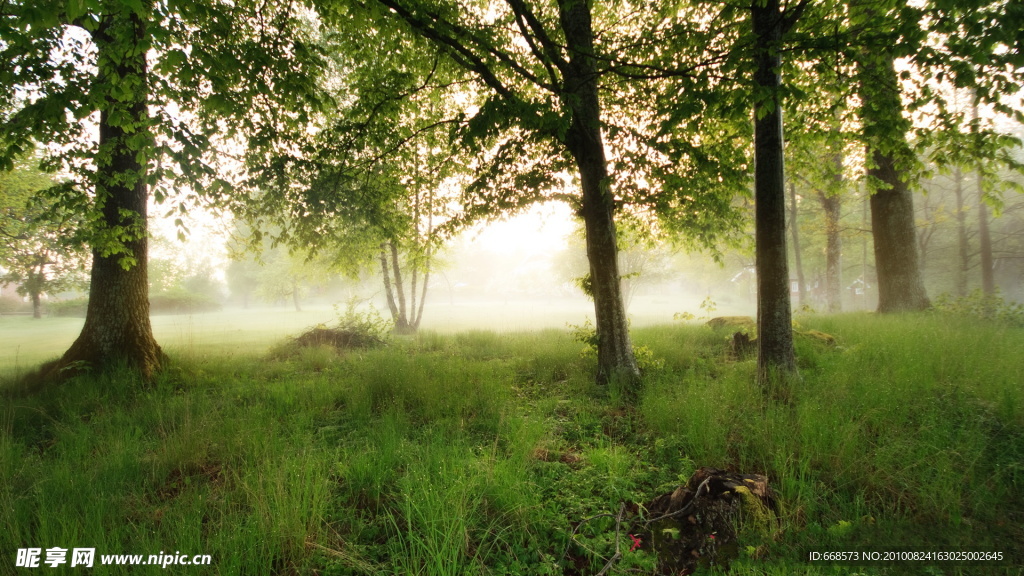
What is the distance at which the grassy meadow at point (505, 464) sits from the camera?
2217mm

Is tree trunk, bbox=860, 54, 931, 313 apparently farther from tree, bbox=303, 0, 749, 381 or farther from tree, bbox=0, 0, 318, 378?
tree, bbox=0, 0, 318, 378

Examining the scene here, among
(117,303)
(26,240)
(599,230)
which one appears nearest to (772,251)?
(599,230)

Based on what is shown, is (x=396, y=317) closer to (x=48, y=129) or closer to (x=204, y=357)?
(x=204, y=357)

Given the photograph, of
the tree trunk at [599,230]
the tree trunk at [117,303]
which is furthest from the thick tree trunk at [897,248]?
the tree trunk at [117,303]

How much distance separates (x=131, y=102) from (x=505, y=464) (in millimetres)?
6519

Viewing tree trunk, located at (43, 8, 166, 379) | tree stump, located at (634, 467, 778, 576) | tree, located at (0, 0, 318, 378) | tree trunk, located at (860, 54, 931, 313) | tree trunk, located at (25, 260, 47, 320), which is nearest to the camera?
tree stump, located at (634, 467, 778, 576)

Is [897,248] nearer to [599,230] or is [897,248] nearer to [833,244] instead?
[833,244]

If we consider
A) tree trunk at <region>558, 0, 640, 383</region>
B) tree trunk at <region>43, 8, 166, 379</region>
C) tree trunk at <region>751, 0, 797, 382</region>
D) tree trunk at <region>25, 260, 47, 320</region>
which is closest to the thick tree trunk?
tree trunk at <region>751, 0, 797, 382</region>

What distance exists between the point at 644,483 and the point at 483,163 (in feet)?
18.6

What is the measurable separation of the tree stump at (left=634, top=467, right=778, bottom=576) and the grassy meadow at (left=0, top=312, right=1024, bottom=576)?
0.33 feet

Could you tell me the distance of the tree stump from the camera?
220 centimetres

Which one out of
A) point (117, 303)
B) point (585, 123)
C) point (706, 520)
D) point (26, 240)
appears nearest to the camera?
point (706, 520)

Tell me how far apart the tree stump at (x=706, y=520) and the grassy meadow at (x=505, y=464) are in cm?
10

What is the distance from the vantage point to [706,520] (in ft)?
7.76
